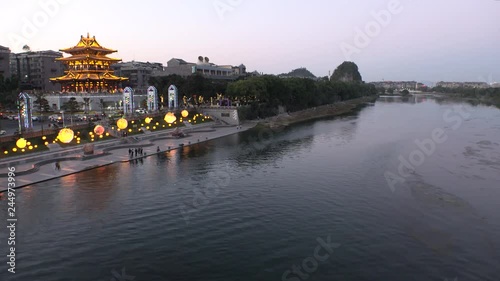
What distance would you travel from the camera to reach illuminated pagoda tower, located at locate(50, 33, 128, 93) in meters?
99.0

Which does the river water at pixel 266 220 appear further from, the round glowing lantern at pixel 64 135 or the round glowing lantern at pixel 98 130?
the round glowing lantern at pixel 98 130

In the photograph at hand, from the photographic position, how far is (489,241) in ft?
91.1

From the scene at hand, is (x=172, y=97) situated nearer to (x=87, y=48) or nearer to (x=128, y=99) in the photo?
(x=128, y=99)

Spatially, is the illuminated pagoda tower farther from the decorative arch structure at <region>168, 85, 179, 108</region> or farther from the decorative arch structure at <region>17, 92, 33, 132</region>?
the decorative arch structure at <region>17, 92, 33, 132</region>

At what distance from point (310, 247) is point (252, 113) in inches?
2886

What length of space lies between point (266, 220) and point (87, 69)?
272 ft

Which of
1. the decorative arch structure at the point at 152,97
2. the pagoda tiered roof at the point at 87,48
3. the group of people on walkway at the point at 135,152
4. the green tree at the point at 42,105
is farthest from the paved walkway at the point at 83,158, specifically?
the pagoda tiered roof at the point at 87,48

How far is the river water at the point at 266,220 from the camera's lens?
2372 cm

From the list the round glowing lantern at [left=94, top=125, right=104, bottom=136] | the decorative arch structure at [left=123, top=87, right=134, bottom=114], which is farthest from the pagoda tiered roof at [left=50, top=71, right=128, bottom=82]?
the round glowing lantern at [left=94, top=125, right=104, bottom=136]

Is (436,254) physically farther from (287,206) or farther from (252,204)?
(252,204)

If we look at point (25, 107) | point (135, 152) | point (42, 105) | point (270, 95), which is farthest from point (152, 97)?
point (135, 152)

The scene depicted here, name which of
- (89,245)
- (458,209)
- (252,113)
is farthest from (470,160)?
(252,113)

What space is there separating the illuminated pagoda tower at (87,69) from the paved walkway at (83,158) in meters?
38.2

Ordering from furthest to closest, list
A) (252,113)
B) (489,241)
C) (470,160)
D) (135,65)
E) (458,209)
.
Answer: (135,65)
(252,113)
(470,160)
(458,209)
(489,241)
